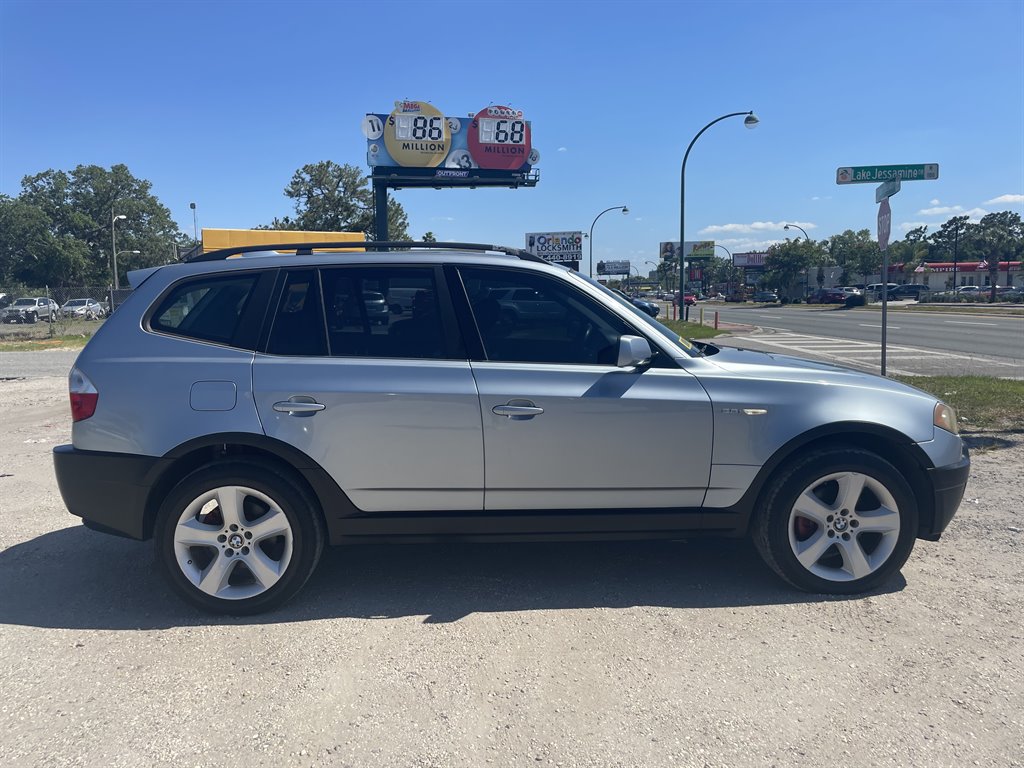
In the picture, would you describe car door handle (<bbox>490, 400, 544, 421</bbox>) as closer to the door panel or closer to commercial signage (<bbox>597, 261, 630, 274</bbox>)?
the door panel

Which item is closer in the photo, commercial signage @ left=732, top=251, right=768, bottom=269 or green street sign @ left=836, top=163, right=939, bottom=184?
green street sign @ left=836, top=163, right=939, bottom=184

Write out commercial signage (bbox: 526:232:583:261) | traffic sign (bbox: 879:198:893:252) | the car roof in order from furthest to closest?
1. commercial signage (bbox: 526:232:583:261)
2. traffic sign (bbox: 879:198:893:252)
3. the car roof

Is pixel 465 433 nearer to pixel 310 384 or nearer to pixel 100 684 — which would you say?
pixel 310 384

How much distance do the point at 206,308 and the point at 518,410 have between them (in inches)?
68.2

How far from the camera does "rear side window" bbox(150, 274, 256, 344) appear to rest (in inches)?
147

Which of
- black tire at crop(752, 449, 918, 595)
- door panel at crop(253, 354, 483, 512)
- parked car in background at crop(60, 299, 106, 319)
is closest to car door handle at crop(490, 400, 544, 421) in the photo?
door panel at crop(253, 354, 483, 512)

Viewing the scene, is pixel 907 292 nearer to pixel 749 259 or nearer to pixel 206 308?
pixel 749 259

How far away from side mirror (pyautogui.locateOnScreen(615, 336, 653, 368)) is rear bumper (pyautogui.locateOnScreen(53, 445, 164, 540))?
92.6 inches

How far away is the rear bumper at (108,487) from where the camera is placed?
357 cm

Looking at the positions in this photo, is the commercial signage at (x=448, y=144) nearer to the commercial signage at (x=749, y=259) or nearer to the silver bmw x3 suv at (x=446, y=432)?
the silver bmw x3 suv at (x=446, y=432)

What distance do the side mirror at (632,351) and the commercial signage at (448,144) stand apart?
102 feet

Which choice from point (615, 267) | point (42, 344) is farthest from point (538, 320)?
point (615, 267)

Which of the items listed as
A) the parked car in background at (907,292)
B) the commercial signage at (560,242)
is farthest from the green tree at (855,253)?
the commercial signage at (560,242)

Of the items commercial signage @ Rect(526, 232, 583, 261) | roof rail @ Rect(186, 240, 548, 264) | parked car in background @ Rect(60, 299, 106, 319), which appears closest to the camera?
roof rail @ Rect(186, 240, 548, 264)
